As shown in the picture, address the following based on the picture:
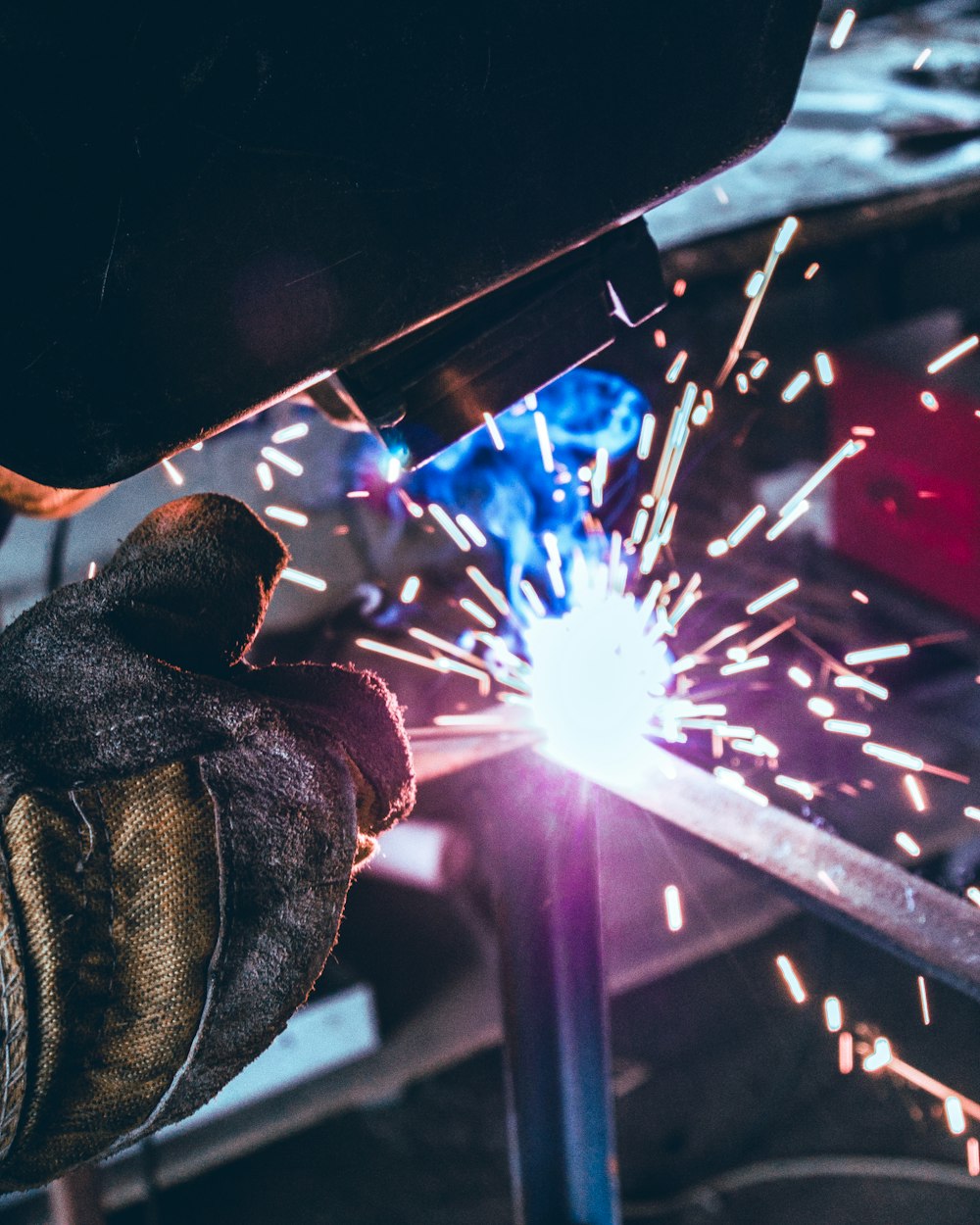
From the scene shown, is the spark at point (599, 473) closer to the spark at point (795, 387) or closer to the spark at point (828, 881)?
the spark at point (795, 387)

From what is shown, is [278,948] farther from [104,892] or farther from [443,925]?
[443,925]

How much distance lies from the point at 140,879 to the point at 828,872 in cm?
67

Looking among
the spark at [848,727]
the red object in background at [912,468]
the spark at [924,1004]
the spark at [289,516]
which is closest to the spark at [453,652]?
the spark at [289,516]

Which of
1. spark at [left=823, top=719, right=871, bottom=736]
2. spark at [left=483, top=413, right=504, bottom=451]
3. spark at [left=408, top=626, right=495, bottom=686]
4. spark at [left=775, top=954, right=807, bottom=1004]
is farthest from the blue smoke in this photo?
spark at [left=775, top=954, right=807, bottom=1004]

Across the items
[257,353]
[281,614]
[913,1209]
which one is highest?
[281,614]

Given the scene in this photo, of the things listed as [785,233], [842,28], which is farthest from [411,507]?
[842,28]

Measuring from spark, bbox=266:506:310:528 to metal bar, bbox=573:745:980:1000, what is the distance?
1436 millimetres

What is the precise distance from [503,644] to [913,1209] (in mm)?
1596

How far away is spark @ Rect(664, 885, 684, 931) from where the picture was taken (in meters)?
2.36

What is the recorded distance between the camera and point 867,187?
2010 millimetres

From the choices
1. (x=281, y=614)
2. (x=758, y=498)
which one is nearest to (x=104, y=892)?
(x=281, y=614)

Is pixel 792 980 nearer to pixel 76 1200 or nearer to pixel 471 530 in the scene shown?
pixel 471 530

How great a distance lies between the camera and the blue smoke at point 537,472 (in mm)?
1836

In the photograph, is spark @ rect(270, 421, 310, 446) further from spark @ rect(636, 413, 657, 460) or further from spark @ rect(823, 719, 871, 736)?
spark @ rect(823, 719, 871, 736)
